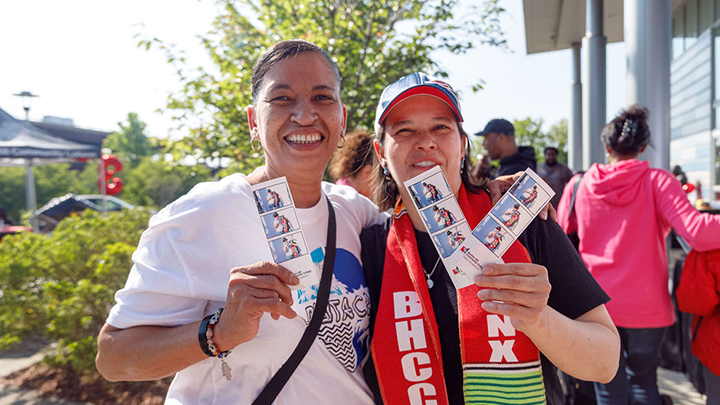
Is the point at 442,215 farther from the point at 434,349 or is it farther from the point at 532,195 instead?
the point at 434,349

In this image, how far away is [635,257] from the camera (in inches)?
121

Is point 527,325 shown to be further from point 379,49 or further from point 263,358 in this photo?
point 379,49

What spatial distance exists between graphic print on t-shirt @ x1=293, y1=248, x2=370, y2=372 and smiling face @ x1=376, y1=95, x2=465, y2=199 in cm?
42

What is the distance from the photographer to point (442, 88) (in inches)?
69.2

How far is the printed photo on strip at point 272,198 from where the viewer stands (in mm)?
1440

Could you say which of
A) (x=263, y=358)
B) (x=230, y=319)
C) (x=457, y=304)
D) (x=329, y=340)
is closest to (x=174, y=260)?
(x=230, y=319)

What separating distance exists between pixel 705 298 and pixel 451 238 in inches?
91.4

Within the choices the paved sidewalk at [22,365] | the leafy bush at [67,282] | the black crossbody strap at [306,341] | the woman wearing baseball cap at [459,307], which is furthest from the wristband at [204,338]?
the paved sidewalk at [22,365]

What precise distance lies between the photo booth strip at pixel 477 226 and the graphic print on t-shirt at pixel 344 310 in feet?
1.40

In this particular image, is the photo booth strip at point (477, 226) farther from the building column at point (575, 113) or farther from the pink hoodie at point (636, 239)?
the building column at point (575, 113)

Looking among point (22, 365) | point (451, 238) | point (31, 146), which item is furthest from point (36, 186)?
point (451, 238)

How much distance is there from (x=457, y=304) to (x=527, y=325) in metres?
0.35

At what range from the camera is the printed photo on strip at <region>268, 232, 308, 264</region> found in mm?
1398

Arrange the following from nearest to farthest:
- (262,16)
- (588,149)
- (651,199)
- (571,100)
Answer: (651,199)
(262,16)
(588,149)
(571,100)
